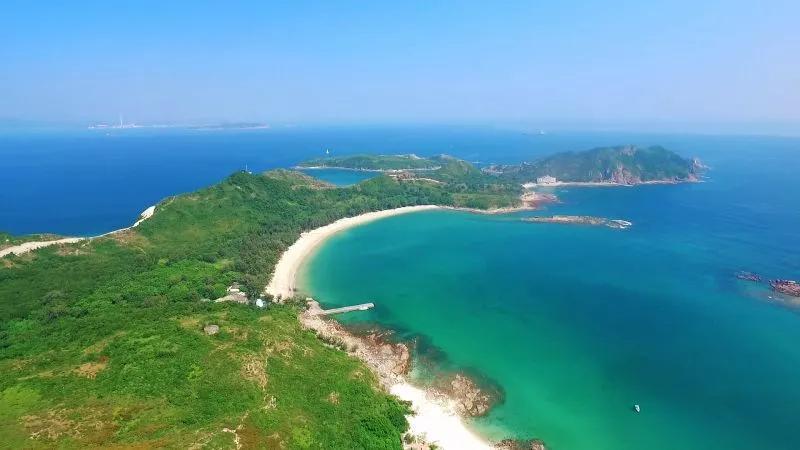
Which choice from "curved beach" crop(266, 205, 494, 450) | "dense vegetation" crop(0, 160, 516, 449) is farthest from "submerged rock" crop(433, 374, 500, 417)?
"dense vegetation" crop(0, 160, 516, 449)

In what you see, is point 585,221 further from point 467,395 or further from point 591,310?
point 467,395

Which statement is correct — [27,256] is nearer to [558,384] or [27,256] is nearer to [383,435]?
[383,435]

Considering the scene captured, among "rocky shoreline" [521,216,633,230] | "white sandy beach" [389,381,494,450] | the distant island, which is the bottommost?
"white sandy beach" [389,381,494,450]

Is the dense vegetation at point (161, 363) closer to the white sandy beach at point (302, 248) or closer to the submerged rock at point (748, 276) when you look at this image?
the white sandy beach at point (302, 248)

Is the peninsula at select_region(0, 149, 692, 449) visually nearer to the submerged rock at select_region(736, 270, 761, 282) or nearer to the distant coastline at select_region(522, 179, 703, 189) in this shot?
the submerged rock at select_region(736, 270, 761, 282)

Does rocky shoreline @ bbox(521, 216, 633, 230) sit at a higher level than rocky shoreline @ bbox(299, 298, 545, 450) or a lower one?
higher

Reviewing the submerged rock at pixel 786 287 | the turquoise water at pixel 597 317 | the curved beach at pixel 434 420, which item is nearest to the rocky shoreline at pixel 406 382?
the curved beach at pixel 434 420
